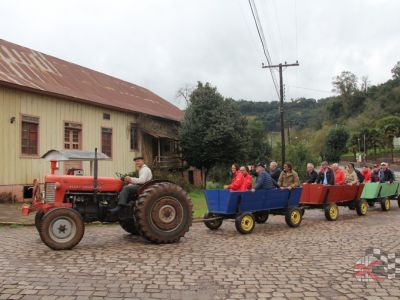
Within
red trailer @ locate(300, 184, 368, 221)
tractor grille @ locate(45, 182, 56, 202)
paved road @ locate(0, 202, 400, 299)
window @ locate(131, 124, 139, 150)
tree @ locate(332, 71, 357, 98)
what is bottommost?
paved road @ locate(0, 202, 400, 299)

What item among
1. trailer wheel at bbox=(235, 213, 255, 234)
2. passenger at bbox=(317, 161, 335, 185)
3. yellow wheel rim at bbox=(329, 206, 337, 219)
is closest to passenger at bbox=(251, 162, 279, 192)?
trailer wheel at bbox=(235, 213, 255, 234)

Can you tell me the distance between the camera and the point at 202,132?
92.2 ft

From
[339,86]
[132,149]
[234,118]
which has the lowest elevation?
[132,149]

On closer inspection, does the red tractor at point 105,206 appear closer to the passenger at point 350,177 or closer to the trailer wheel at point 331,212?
the trailer wheel at point 331,212

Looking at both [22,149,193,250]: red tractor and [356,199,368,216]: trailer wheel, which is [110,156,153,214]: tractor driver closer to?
[22,149,193,250]: red tractor

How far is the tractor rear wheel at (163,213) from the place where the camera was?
9.19 meters

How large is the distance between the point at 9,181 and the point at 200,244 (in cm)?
1147

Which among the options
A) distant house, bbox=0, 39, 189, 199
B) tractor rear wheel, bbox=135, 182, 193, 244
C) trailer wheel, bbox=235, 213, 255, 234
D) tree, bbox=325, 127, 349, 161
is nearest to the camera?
tractor rear wheel, bbox=135, 182, 193, 244

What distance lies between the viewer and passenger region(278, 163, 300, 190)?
1289cm

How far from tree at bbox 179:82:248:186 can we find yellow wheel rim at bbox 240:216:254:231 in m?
16.7

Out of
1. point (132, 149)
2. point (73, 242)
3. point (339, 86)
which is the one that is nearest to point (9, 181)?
point (132, 149)

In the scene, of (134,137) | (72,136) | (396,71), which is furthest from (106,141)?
(396,71)

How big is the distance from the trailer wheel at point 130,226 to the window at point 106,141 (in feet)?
44.5

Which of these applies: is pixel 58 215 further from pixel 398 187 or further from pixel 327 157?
pixel 327 157
